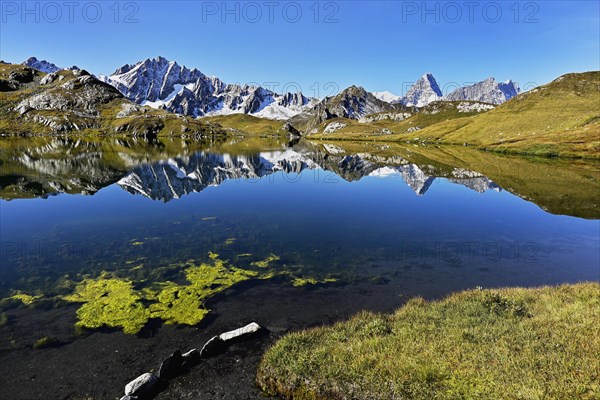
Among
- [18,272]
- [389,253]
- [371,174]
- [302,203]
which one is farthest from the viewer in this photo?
[371,174]

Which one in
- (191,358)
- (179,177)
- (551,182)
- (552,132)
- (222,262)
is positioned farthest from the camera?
(552,132)

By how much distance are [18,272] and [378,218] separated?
3864 centimetres

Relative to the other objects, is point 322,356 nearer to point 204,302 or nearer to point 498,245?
point 204,302

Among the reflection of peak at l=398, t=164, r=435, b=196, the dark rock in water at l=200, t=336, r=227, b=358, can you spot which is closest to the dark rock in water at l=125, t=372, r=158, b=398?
the dark rock in water at l=200, t=336, r=227, b=358

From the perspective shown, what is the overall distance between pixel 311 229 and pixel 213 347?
2376cm

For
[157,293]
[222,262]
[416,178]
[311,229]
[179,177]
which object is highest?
[179,177]

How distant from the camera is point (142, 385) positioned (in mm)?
14273

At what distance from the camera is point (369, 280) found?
26.3 m

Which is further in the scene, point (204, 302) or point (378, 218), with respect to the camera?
point (378, 218)

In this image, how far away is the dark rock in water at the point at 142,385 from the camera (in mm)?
14040

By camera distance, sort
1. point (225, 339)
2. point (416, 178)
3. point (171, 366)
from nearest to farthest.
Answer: point (171, 366)
point (225, 339)
point (416, 178)

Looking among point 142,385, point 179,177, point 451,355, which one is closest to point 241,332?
point 142,385

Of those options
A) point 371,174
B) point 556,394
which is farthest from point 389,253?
point 371,174

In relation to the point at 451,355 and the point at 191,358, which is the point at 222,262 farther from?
the point at 451,355
